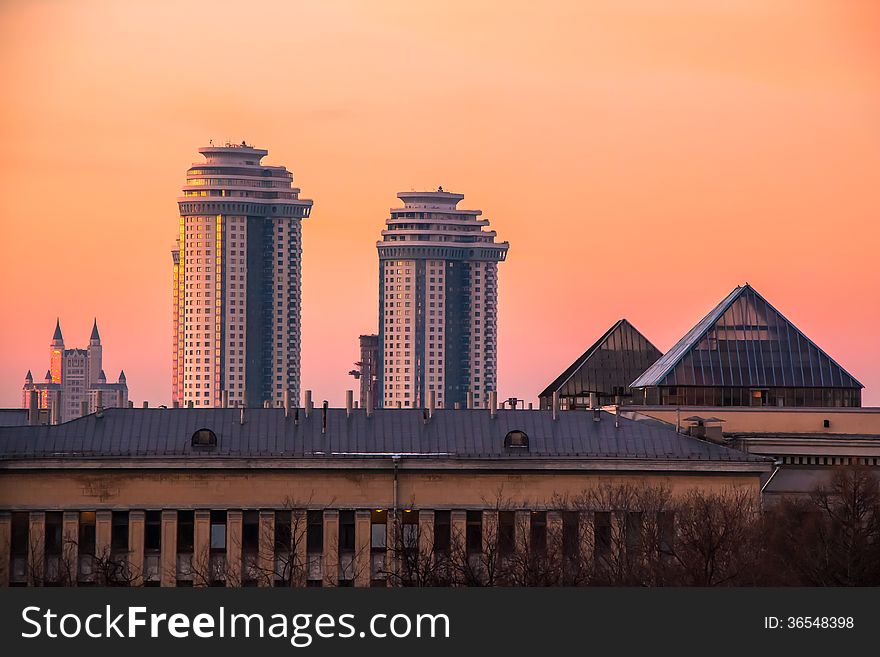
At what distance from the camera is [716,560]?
12075 centimetres

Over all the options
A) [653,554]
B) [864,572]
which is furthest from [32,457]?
[864,572]

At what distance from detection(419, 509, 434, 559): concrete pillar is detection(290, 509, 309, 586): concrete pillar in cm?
600

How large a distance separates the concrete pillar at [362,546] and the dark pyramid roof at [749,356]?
33.4m

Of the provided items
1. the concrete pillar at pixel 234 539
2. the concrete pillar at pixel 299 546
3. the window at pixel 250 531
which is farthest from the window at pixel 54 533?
the concrete pillar at pixel 299 546

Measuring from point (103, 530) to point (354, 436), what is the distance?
52.9 feet

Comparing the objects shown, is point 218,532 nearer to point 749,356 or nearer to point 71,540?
point 71,540

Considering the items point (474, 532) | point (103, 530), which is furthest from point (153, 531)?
point (474, 532)

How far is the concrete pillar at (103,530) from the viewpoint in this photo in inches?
5674

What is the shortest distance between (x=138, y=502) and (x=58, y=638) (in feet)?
237

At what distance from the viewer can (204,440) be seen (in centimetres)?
15200

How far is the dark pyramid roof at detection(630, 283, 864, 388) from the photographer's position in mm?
175375

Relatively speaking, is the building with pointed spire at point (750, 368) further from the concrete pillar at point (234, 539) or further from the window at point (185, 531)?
the window at point (185, 531)

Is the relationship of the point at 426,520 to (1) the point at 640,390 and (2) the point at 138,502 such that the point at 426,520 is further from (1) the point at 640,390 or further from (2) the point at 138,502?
(1) the point at 640,390

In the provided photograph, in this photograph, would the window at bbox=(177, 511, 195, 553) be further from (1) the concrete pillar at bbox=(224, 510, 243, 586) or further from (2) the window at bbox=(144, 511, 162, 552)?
(1) the concrete pillar at bbox=(224, 510, 243, 586)
